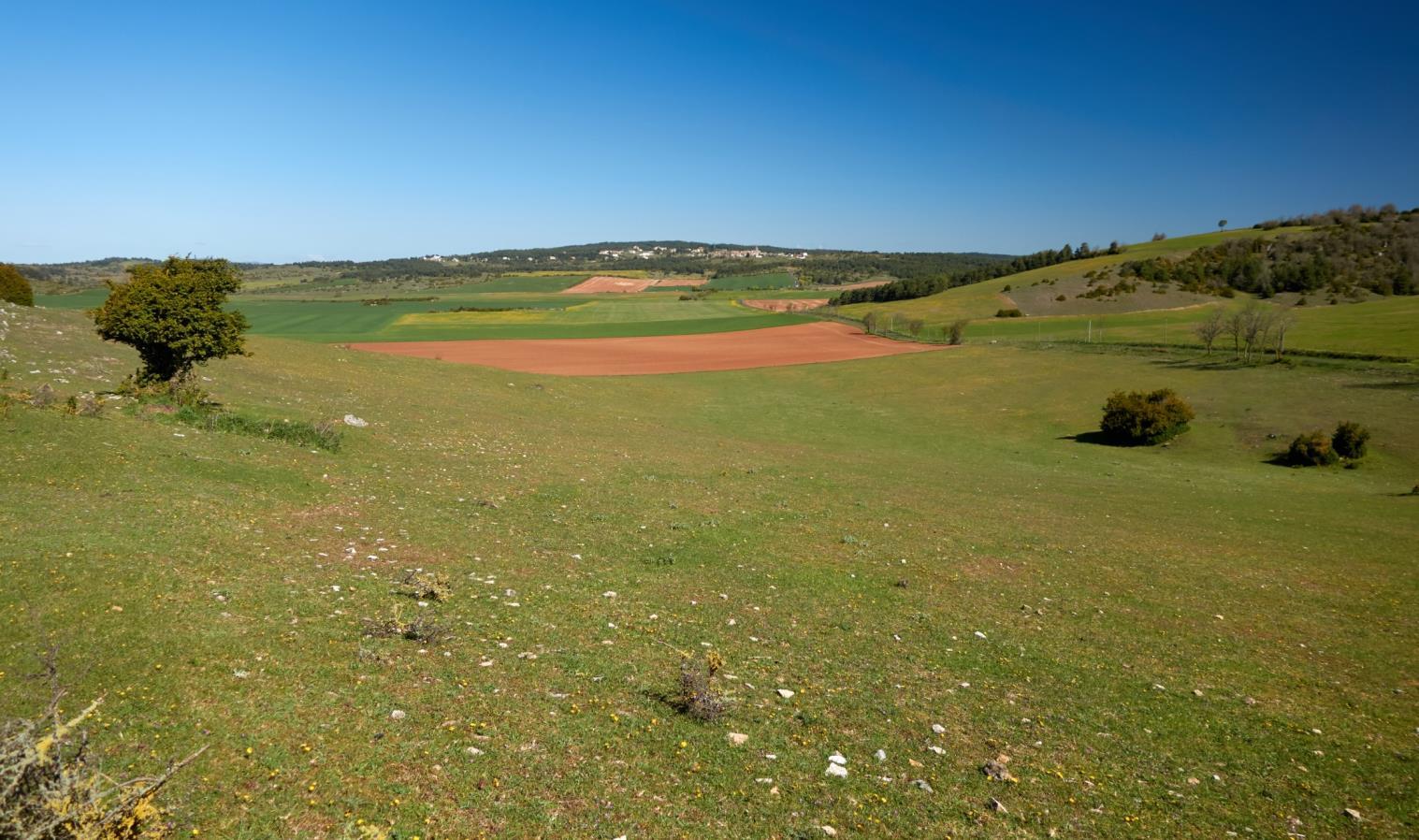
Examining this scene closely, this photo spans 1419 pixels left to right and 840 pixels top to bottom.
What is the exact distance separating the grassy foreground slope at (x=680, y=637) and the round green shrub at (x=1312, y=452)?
271 inches

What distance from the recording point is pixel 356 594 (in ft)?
40.0

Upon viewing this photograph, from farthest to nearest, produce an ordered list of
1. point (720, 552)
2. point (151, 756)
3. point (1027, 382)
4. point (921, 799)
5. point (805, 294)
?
1. point (805, 294)
2. point (1027, 382)
3. point (720, 552)
4. point (921, 799)
5. point (151, 756)

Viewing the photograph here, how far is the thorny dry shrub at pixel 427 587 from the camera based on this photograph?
1232 centimetres

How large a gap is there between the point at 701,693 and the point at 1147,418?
4209 centimetres

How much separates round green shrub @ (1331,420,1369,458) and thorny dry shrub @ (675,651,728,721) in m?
42.7

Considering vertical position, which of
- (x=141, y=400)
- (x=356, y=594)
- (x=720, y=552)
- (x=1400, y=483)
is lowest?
(x=1400, y=483)

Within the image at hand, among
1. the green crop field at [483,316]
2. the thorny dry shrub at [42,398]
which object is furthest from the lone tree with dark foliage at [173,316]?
the green crop field at [483,316]

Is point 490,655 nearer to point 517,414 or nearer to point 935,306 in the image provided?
point 517,414

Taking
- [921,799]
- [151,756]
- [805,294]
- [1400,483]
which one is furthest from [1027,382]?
[805,294]

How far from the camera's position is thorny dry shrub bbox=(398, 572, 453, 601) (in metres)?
12.3

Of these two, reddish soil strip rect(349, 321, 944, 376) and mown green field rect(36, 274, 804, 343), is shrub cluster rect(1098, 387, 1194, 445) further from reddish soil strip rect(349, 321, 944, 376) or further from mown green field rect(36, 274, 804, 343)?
mown green field rect(36, 274, 804, 343)

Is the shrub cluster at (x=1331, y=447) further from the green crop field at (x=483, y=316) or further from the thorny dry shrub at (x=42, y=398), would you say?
the green crop field at (x=483, y=316)

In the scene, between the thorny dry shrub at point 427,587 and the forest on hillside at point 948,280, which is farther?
the forest on hillside at point 948,280

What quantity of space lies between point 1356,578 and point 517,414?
115 feet
